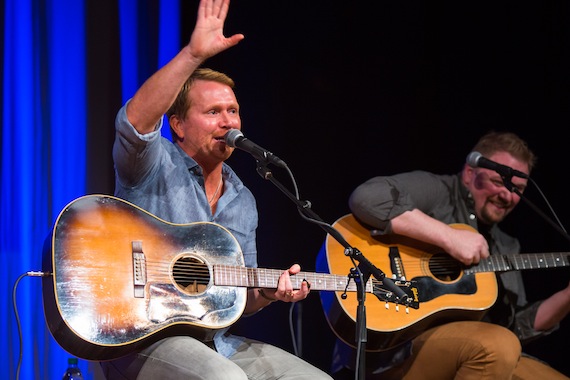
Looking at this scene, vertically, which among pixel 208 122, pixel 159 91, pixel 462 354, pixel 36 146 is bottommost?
pixel 462 354

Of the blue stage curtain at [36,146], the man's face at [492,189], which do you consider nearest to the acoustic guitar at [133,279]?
the blue stage curtain at [36,146]

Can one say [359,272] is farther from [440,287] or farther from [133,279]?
[440,287]

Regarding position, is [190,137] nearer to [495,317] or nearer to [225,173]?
[225,173]

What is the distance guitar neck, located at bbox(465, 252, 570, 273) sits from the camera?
12.9 ft

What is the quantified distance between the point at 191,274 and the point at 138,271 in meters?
0.27

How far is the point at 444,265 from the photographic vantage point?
3.90m

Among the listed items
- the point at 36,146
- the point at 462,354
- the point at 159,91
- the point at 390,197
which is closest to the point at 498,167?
the point at 390,197

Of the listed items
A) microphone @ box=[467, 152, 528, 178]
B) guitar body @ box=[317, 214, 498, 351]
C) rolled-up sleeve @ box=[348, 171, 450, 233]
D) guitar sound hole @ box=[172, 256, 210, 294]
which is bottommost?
guitar body @ box=[317, 214, 498, 351]

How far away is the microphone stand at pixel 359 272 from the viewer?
2547 mm

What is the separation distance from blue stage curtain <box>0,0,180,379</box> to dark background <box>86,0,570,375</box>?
1045 mm

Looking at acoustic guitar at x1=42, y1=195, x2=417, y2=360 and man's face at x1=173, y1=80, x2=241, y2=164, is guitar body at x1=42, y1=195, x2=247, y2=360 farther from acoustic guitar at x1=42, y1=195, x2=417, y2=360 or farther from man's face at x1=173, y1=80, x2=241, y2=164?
man's face at x1=173, y1=80, x2=241, y2=164

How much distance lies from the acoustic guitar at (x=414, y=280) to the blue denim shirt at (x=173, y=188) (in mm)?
553

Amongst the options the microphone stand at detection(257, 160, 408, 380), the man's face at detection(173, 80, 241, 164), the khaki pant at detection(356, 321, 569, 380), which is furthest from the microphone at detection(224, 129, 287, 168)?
the khaki pant at detection(356, 321, 569, 380)

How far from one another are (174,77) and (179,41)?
5.46ft
